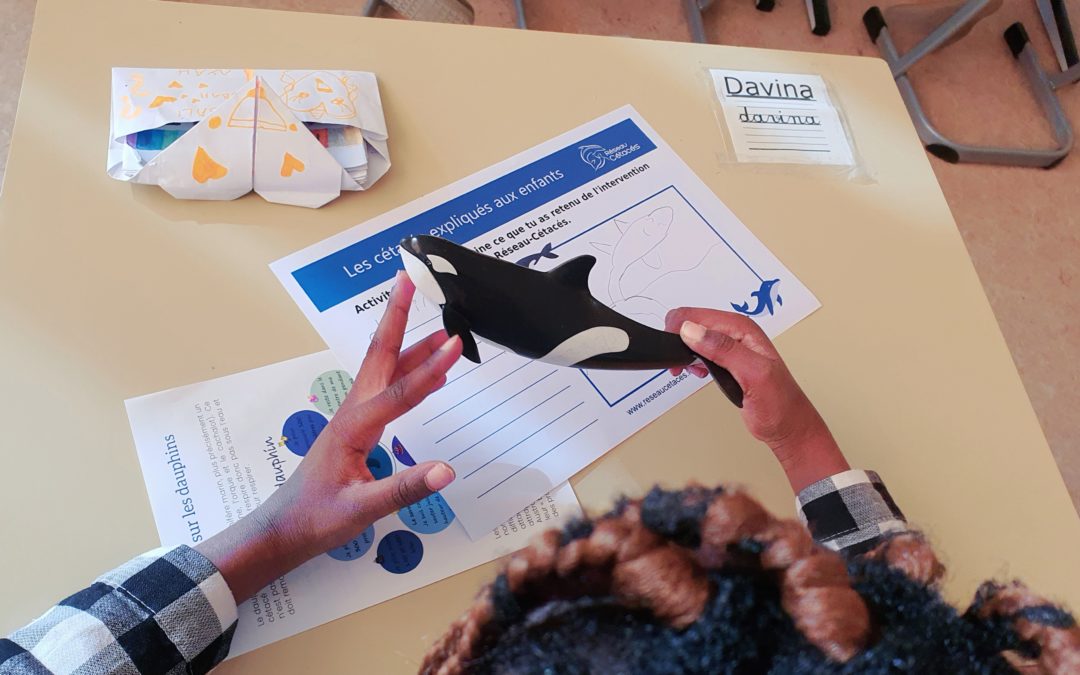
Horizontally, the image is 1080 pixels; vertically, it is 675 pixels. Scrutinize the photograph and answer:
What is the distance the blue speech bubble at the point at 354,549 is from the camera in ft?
1.66

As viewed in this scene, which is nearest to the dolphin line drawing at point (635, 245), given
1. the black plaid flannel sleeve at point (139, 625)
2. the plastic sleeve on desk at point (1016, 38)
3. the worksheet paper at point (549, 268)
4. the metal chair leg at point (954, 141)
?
the worksheet paper at point (549, 268)

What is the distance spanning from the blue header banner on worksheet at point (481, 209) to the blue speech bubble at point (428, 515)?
6.7 inches

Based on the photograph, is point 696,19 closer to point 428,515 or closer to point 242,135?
point 242,135

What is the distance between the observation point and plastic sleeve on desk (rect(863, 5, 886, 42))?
1.60 m

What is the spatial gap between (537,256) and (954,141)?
4.11 ft

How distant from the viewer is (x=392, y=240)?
0.64 metres

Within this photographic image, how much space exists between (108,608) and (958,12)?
166 cm

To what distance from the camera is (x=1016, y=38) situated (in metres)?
1.64

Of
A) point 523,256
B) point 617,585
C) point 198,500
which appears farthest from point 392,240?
point 617,585

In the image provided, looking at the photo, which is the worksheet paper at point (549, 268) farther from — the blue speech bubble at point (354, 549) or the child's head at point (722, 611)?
the child's head at point (722, 611)

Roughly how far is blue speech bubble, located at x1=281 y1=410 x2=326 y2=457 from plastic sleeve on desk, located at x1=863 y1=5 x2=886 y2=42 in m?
1.52

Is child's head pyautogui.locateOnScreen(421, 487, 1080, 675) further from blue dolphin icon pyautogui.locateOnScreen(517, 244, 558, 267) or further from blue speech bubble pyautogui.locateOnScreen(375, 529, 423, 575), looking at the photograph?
blue dolphin icon pyautogui.locateOnScreen(517, 244, 558, 267)

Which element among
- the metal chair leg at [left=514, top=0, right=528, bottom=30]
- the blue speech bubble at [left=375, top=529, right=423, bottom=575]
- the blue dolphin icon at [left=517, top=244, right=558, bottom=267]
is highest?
the metal chair leg at [left=514, top=0, right=528, bottom=30]

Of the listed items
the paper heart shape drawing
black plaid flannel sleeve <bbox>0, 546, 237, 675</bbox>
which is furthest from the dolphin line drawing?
black plaid flannel sleeve <bbox>0, 546, 237, 675</bbox>
